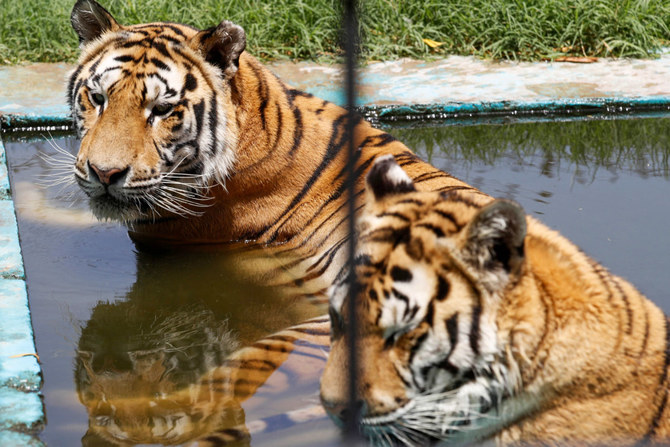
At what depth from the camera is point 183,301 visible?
3.74 metres

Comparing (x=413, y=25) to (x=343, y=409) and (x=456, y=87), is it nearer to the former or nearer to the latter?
(x=456, y=87)

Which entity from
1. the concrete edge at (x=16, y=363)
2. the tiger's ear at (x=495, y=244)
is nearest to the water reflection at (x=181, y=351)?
the concrete edge at (x=16, y=363)

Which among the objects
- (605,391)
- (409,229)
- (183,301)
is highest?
(409,229)

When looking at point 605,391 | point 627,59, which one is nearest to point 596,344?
point 605,391

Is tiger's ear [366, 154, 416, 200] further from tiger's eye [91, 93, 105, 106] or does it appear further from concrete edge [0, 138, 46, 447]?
tiger's eye [91, 93, 105, 106]

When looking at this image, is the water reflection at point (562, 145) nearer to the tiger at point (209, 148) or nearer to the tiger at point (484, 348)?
the tiger at point (209, 148)

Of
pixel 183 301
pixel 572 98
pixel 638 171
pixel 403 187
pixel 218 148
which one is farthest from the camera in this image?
pixel 572 98

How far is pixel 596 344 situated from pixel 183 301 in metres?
1.91

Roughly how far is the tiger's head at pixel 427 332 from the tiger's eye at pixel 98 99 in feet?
6.42

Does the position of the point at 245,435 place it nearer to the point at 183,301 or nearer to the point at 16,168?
the point at 183,301

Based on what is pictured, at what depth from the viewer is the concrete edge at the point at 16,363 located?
2.55m

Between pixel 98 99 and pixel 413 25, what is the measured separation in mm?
4158

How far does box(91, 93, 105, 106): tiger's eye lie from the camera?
3.88 metres

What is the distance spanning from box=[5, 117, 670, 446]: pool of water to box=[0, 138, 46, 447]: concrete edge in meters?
0.09
